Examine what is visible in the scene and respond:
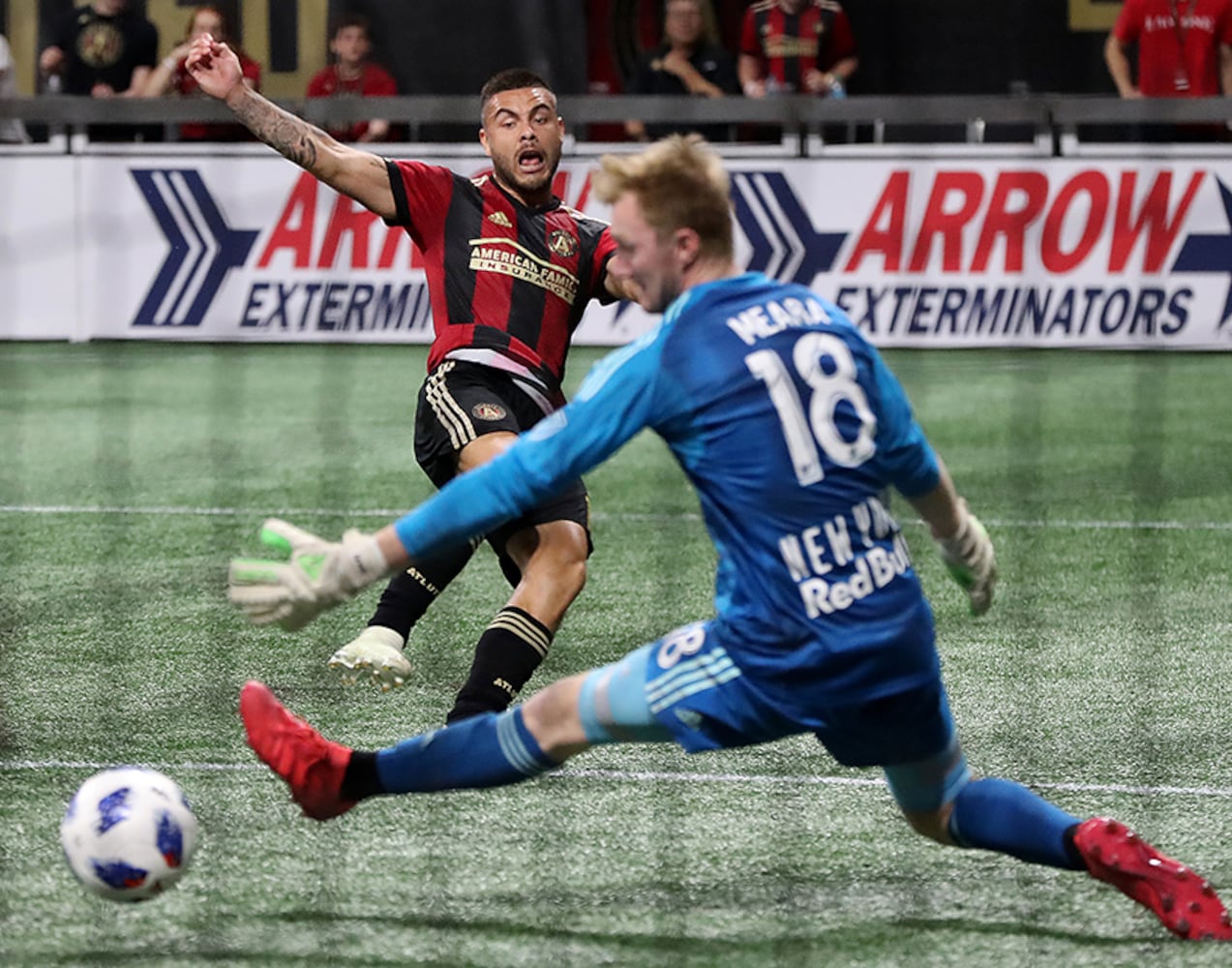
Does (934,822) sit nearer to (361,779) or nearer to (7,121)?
(361,779)

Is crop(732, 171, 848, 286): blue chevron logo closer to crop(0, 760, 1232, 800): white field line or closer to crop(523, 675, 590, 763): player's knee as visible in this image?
crop(0, 760, 1232, 800): white field line

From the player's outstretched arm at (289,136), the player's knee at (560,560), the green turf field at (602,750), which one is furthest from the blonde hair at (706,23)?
the player's knee at (560,560)

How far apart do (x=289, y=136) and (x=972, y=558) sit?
264 centimetres

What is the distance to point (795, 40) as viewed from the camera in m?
14.9

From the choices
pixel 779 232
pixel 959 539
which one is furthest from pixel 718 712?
pixel 779 232

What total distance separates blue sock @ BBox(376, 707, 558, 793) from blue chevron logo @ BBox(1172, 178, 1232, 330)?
10437 mm

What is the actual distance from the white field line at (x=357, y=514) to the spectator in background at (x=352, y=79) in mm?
6229

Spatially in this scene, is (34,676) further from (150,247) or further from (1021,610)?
(150,247)

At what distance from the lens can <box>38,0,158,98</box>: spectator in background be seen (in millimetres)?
15562

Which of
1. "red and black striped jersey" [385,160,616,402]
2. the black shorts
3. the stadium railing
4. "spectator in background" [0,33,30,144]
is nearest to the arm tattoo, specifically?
"red and black striped jersey" [385,160,616,402]

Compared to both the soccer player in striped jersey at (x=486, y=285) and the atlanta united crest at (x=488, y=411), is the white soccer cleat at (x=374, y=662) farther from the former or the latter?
the atlanta united crest at (x=488, y=411)

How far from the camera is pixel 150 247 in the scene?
47.5 ft

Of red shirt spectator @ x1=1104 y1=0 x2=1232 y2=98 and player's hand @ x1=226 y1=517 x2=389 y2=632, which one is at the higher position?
player's hand @ x1=226 y1=517 x2=389 y2=632

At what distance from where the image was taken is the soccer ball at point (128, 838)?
4.02m
